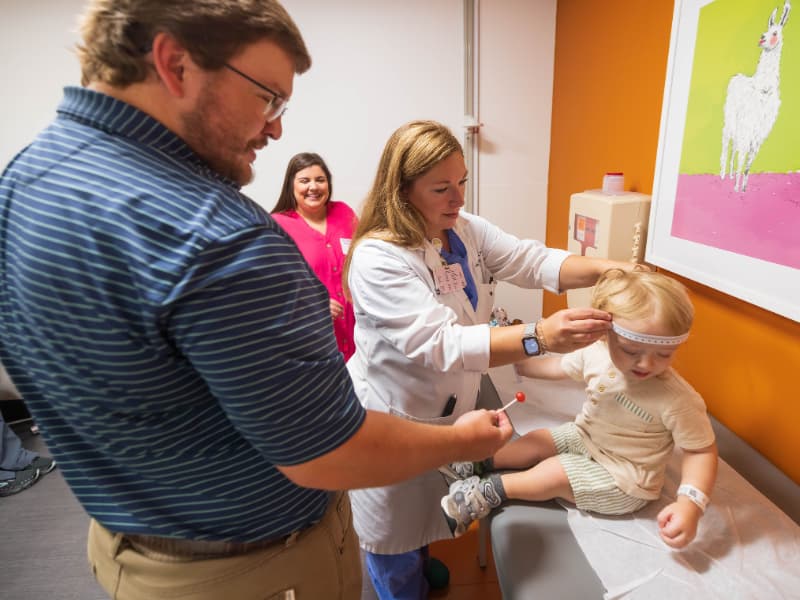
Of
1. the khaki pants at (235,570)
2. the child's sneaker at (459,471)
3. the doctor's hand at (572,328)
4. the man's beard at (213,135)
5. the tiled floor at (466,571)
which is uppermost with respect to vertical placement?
the man's beard at (213,135)

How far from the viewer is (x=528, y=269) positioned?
5.01 ft

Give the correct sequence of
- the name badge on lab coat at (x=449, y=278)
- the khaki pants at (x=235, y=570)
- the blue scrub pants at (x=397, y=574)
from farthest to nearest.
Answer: the blue scrub pants at (x=397, y=574), the name badge on lab coat at (x=449, y=278), the khaki pants at (x=235, y=570)

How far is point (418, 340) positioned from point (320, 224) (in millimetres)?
1564

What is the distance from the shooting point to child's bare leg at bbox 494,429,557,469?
4.39ft

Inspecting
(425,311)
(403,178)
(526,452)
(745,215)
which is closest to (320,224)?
(403,178)

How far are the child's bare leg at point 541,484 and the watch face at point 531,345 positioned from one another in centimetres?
36

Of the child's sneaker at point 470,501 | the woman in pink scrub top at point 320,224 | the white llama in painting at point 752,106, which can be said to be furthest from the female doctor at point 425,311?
the woman in pink scrub top at point 320,224

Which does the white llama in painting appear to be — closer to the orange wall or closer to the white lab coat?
the orange wall

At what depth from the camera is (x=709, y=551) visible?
3.39ft

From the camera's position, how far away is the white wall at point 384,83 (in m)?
2.58

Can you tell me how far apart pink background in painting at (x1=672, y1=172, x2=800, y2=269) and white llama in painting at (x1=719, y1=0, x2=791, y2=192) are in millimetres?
45

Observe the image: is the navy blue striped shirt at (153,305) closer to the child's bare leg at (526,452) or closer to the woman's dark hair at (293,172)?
the child's bare leg at (526,452)

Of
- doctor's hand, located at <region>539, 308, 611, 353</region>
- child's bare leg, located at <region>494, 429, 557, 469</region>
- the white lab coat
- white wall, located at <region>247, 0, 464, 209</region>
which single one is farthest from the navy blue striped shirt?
white wall, located at <region>247, 0, 464, 209</region>

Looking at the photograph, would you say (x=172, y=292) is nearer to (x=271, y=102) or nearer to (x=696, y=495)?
(x=271, y=102)
